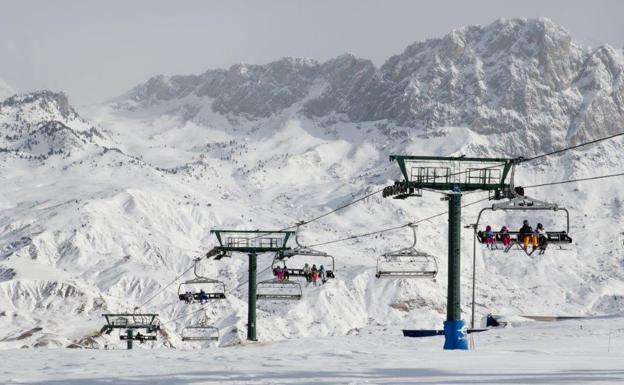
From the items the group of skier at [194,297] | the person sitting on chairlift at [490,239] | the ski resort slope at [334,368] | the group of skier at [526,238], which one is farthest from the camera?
the group of skier at [194,297]

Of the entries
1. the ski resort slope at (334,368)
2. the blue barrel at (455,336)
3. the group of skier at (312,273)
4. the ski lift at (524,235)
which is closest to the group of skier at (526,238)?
the ski lift at (524,235)

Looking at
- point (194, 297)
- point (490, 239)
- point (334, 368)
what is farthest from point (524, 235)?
point (194, 297)

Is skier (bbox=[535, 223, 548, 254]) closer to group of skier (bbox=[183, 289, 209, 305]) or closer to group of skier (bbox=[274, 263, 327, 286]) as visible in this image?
group of skier (bbox=[274, 263, 327, 286])

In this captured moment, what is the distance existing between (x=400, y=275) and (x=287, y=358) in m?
11.4

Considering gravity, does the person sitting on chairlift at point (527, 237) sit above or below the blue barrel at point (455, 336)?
above

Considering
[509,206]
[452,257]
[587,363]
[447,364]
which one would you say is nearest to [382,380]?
[447,364]

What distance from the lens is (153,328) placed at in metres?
90.9

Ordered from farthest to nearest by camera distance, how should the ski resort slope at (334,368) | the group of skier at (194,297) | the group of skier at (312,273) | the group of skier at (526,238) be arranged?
the group of skier at (194,297) < the group of skier at (312,273) < the group of skier at (526,238) < the ski resort slope at (334,368)

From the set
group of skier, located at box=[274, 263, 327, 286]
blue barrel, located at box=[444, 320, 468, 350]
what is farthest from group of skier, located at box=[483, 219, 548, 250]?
group of skier, located at box=[274, 263, 327, 286]

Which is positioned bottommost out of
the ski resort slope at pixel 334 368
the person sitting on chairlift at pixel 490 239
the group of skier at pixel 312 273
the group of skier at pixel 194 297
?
the ski resort slope at pixel 334 368

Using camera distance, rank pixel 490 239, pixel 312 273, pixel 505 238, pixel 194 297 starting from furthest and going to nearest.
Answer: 1. pixel 194 297
2. pixel 312 273
3. pixel 505 238
4. pixel 490 239

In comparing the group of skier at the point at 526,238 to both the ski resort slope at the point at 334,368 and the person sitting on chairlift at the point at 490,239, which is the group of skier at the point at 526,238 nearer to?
the person sitting on chairlift at the point at 490,239

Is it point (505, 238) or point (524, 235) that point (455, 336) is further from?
point (524, 235)

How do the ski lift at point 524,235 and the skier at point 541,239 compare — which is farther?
the skier at point 541,239
